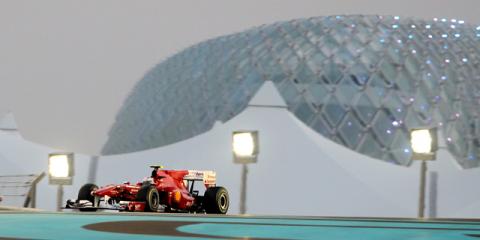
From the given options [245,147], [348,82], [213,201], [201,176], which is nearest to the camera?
[213,201]

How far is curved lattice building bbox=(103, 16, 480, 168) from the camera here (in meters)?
63.5

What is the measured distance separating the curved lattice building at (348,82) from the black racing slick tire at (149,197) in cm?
3877

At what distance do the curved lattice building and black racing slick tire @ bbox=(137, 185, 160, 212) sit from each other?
38772mm

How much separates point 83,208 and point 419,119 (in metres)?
44.4

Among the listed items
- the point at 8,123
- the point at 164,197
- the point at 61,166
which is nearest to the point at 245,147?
the point at 164,197

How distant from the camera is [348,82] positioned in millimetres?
66312

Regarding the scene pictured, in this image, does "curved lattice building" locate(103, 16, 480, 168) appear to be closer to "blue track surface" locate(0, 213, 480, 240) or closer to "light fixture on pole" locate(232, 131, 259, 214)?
"light fixture on pole" locate(232, 131, 259, 214)

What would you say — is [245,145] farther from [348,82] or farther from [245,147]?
[348,82]

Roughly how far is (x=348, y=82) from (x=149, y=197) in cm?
4509

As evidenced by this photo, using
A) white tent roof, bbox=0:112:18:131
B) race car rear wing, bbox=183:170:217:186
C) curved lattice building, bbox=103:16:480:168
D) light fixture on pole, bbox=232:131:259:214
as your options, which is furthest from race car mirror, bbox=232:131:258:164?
curved lattice building, bbox=103:16:480:168

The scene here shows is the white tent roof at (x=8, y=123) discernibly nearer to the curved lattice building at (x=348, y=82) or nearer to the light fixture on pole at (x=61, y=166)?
the light fixture on pole at (x=61, y=166)

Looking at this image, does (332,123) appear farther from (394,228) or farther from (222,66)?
(394,228)

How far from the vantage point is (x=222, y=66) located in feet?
254

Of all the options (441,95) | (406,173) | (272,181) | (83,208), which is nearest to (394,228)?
(83,208)
